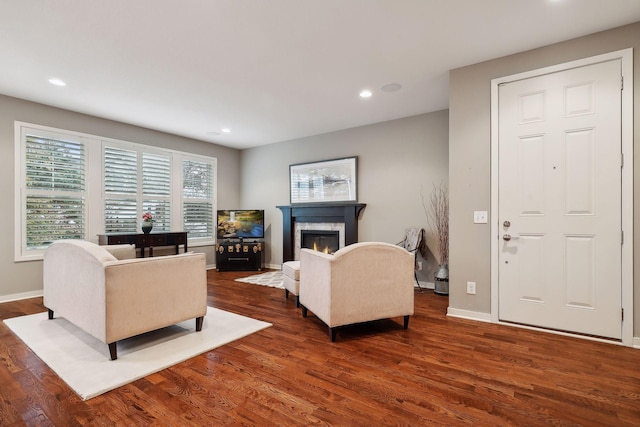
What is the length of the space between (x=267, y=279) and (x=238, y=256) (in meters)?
1.13

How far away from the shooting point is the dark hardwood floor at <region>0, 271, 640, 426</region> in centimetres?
163

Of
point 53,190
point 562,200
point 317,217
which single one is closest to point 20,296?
point 53,190

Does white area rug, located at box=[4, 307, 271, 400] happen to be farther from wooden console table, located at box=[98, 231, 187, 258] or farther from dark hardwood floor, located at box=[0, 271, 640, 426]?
wooden console table, located at box=[98, 231, 187, 258]

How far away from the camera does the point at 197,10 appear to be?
2.33 metres

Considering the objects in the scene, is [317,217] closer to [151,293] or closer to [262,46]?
[262,46]

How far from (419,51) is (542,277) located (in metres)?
2.43

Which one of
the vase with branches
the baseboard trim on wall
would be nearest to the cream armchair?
the baseboard trim on wall

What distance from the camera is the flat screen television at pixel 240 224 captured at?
6102 millimetres

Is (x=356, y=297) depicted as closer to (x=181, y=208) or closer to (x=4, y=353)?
(x=4, y=353)

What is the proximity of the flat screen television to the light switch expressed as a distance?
410 centimetres

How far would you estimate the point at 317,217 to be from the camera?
18.7 feet

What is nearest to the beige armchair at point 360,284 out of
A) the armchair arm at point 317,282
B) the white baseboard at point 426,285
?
the armchair arm at point 317,282

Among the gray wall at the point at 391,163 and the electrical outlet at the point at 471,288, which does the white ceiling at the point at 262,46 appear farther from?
the electrical outlet at the point at 471,288

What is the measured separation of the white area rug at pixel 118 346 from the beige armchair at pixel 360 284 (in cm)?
73
